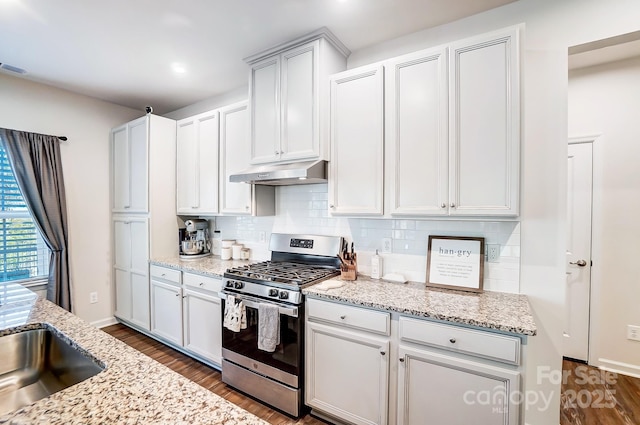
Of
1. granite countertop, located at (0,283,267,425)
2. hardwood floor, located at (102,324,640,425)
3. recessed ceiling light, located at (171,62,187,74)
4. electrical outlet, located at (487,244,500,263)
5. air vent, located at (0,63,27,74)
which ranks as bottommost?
hardwood floor, located at (102,324,640,425)

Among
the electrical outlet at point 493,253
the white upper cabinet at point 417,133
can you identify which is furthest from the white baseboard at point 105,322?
the electrical outlet at point 493,253

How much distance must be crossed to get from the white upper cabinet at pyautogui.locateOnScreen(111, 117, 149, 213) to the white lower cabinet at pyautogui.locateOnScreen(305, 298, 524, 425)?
2.47 metres

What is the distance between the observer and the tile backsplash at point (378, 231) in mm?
1949

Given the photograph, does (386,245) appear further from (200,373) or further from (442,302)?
(200,373)

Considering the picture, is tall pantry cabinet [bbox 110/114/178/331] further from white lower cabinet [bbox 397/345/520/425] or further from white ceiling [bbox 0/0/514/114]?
white lower cabinet [bbox 397/345/520/425]

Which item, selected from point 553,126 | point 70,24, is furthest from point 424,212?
point 70,24

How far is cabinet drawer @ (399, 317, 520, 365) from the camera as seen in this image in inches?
55.2

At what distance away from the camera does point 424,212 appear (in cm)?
191

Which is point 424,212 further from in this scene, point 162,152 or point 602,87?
point 162,152

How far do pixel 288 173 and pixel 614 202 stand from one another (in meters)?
2.89

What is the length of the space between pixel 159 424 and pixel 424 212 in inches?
66.3

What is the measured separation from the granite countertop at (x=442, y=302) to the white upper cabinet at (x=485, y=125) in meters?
0.53

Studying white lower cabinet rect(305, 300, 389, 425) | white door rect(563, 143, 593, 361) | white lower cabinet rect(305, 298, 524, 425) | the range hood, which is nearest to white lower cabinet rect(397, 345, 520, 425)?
white lower cabinet rect(305, 298, 524, 425)

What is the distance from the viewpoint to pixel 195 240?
3.42 metres
